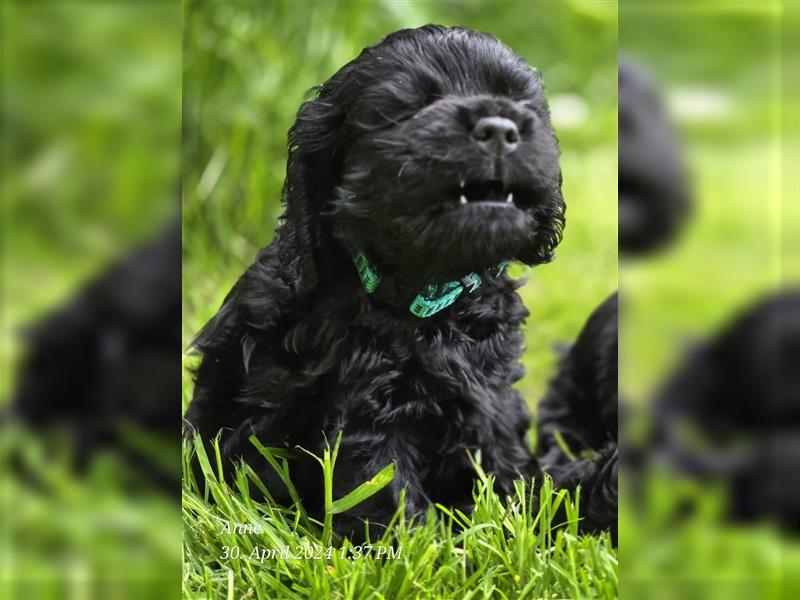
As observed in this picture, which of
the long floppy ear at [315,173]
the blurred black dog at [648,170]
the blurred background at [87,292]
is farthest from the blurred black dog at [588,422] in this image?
the blurred background at [87,292]

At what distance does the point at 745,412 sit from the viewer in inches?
79.6

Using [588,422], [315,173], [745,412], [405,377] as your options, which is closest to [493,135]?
[315,173]

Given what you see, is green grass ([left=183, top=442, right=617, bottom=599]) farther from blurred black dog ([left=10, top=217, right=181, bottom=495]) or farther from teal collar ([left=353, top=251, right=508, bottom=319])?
teal collar ([left=353, top=251, right=508, bottom=319])

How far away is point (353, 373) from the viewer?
83.4 inches

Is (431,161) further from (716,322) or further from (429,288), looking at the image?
(716,322)

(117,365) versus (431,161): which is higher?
(431,161)

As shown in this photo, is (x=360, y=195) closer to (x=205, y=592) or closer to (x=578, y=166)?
(x=578, y=166)

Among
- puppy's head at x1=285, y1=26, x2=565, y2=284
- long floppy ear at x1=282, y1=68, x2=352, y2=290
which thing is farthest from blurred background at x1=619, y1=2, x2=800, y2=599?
long floppy ear at x1=282, y1=68, x2=352, y2=290

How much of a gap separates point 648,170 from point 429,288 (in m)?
0.56

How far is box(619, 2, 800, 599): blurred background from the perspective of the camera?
1.95 m

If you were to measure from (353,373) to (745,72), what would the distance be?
104 centimetres

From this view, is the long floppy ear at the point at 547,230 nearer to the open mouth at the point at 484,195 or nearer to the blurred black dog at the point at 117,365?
the open mouth at the point at 484,195

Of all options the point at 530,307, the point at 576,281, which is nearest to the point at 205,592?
the point at 530,307

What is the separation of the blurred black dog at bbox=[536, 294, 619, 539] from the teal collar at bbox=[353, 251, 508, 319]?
425mm
